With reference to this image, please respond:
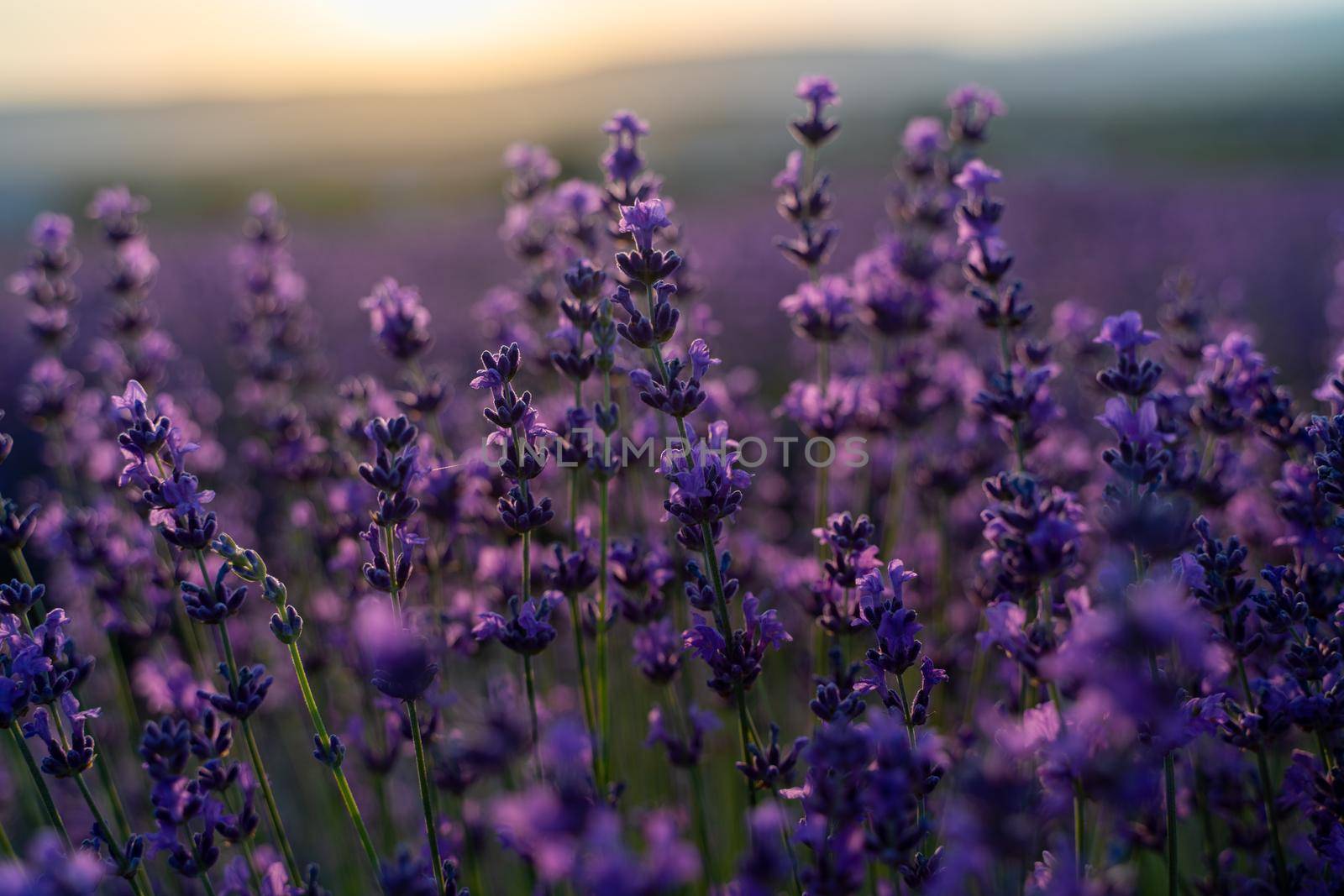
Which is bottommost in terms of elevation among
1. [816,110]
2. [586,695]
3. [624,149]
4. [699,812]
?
[699,812]

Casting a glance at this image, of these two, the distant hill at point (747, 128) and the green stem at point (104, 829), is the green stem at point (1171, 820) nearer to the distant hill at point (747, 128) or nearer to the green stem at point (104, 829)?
the green stem at point (104, 829)

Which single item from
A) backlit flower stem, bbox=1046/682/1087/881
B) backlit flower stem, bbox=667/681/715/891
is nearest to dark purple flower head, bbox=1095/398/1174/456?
backlit flower stem, bbox=1046/682/1087/881

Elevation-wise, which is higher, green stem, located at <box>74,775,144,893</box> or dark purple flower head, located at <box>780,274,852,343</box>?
dark purple flower head, located at <box>780,274,852,343</box>

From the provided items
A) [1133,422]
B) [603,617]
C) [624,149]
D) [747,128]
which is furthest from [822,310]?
[747,128]

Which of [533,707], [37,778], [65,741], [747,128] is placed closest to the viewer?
[37,778]

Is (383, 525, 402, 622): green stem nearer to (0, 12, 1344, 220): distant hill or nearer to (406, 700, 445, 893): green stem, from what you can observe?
(406, 700, 445, 893): green stem

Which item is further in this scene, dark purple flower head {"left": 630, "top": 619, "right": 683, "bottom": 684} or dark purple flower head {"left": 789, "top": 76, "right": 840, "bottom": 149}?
dark purple flower head {"left": 789, "top": 76, "right": 840, "bottom": 149}

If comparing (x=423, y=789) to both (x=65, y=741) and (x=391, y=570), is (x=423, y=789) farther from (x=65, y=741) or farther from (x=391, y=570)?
(x=65, y=741)

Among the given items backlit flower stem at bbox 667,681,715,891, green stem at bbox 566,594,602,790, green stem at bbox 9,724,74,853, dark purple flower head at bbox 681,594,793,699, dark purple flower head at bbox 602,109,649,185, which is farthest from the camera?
dark purple flower head at bbox 602,109,649,185

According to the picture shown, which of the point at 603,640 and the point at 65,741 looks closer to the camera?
the point at 65,741

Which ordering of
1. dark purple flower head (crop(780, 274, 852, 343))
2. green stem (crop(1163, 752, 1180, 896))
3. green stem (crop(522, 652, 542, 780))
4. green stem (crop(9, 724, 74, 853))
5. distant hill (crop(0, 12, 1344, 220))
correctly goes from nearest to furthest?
green stem (crop(1163, 752, 1180, 896))
green stem (crop(9, 724, 74, 853))
green stem (crop(522, 652, 542, 780))
dark purple flower head (crop(780, 274, 852, 343))
distant hill (crop(0, 12, 1344, 220))
